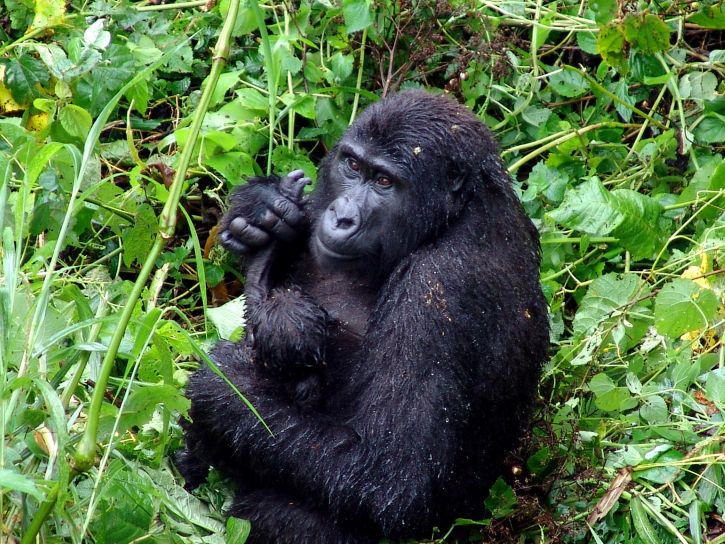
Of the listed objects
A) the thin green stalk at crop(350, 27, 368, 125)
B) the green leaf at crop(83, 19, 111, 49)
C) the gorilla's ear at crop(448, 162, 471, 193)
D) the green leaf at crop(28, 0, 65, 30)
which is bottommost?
the thin green stalk at crop(350, 27, 368, 125)

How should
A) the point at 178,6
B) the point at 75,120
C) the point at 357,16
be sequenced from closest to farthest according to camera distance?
the point at 75,120
the point at 357,16
the point at 178,6

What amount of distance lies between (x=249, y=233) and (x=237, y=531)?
140 cm

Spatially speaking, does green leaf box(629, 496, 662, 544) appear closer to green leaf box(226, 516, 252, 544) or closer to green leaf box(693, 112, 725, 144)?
green leaf box(226, 516, 252, 544)

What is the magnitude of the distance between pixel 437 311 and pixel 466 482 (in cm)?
76

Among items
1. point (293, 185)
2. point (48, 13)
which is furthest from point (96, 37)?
point (293, 185)

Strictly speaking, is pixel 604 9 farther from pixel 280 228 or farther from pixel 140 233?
pixel 140 233

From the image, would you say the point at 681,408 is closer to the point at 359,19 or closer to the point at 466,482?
the point at 466,482

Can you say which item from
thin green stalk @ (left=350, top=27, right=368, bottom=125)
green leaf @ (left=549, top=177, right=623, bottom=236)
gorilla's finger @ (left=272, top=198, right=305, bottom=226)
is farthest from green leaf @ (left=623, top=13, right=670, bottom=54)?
gorilla's finger @ (left=272, top=198, right=305, bottom=226)

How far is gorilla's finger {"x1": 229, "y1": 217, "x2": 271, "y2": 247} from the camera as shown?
500 cm

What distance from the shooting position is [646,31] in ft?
18.1

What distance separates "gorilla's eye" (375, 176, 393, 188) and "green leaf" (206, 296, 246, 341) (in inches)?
44.3

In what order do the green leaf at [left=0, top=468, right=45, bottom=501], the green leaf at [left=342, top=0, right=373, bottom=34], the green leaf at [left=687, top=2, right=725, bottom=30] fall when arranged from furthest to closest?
the green leaf at [left=687, top=2, right=725, bottom=30] → the green leaf at [left=342, top=0, right=373, bottom=34] → the green leaf at [left=0, top=468, right=45, bottom=501]

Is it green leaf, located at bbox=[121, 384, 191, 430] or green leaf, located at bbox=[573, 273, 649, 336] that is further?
green leaf, located at bbox=[573, 273, 649, 336]

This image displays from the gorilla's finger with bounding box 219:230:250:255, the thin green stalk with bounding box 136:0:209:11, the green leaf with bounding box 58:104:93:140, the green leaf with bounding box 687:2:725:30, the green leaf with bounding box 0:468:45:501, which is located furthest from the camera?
the thin green stalk with bounding box 136:0:209:11
